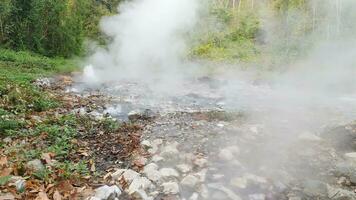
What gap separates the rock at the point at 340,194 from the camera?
5230 millimetres

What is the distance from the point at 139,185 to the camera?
204 inches

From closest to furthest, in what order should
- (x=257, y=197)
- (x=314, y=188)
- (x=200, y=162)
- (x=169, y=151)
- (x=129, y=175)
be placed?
(x=257, y=197) → (x=129, y=175) → (x=314, y=188) → (x=200, y=162) → (x=169, y=151)

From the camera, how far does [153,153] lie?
21.1 feet

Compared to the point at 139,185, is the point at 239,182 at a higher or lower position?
lower

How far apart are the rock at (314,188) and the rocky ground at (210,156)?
13mm

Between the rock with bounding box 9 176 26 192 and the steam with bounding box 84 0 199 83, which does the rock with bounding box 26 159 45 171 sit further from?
the steam with bounding box 84 0 199 83

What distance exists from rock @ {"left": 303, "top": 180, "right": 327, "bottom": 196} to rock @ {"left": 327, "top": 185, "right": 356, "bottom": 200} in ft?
0.28

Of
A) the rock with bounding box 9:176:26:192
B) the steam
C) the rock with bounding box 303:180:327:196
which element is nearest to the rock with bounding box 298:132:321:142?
the rock with bounding box 303:180:327:196

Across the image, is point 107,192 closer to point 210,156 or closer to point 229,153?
point 210,156

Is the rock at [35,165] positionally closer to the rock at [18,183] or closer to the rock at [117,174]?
the rock at [18,183]

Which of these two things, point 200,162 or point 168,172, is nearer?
point 168,172

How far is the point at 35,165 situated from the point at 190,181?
206cm

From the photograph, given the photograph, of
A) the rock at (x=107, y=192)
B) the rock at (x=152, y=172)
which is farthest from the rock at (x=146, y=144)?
the rock at (x=107, y=192)

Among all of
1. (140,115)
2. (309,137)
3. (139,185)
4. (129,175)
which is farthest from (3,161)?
(309,137)
